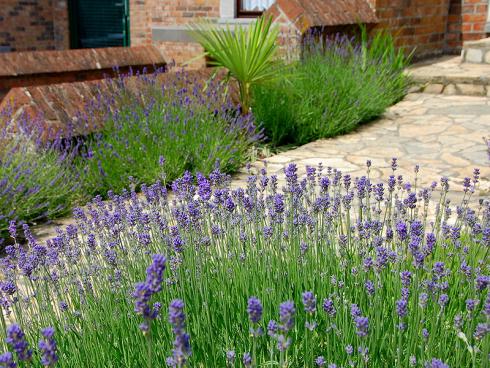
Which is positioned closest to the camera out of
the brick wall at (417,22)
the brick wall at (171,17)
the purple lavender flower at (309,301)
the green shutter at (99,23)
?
the purple lavender flower at (309,301)

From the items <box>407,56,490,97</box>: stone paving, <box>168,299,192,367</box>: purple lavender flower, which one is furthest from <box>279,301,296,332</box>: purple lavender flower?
<box>407,56,490,97</box>: stone paving

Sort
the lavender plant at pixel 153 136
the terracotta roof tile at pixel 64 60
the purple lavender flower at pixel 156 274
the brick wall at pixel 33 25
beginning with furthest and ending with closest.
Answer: the brick wall at pixel 33 25
the terracotta roof tile at pixel 64 60
the lavender plant at pixel 153 136
the purple lavender flower at pixel 156 274

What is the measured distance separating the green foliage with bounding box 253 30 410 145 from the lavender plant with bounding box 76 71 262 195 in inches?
21.5

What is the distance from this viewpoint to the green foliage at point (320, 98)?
7.79 meters

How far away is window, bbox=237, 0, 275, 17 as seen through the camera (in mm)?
10531

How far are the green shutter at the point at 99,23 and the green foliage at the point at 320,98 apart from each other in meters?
5.69

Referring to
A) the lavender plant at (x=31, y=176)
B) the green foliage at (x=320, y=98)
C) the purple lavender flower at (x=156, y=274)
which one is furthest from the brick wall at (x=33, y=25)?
the purple lavender flower at (x=156, y=274)

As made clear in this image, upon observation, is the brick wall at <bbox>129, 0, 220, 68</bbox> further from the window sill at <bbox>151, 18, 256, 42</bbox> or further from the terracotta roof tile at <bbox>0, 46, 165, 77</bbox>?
the terracotta roof tile at <bbox>0, 46, 165, 77</bbox>

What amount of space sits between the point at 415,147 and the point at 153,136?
3.07m

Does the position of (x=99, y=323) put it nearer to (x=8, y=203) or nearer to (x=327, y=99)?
(x=8, y=203)

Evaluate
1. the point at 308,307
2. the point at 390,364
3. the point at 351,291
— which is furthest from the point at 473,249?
the point at 308,307

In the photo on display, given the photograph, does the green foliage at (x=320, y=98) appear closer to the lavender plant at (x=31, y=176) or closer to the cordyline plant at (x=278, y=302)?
the lavender plant at (x=31, y=176)

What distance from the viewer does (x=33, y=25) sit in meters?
13.9

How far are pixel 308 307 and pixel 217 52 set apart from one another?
254 inches
